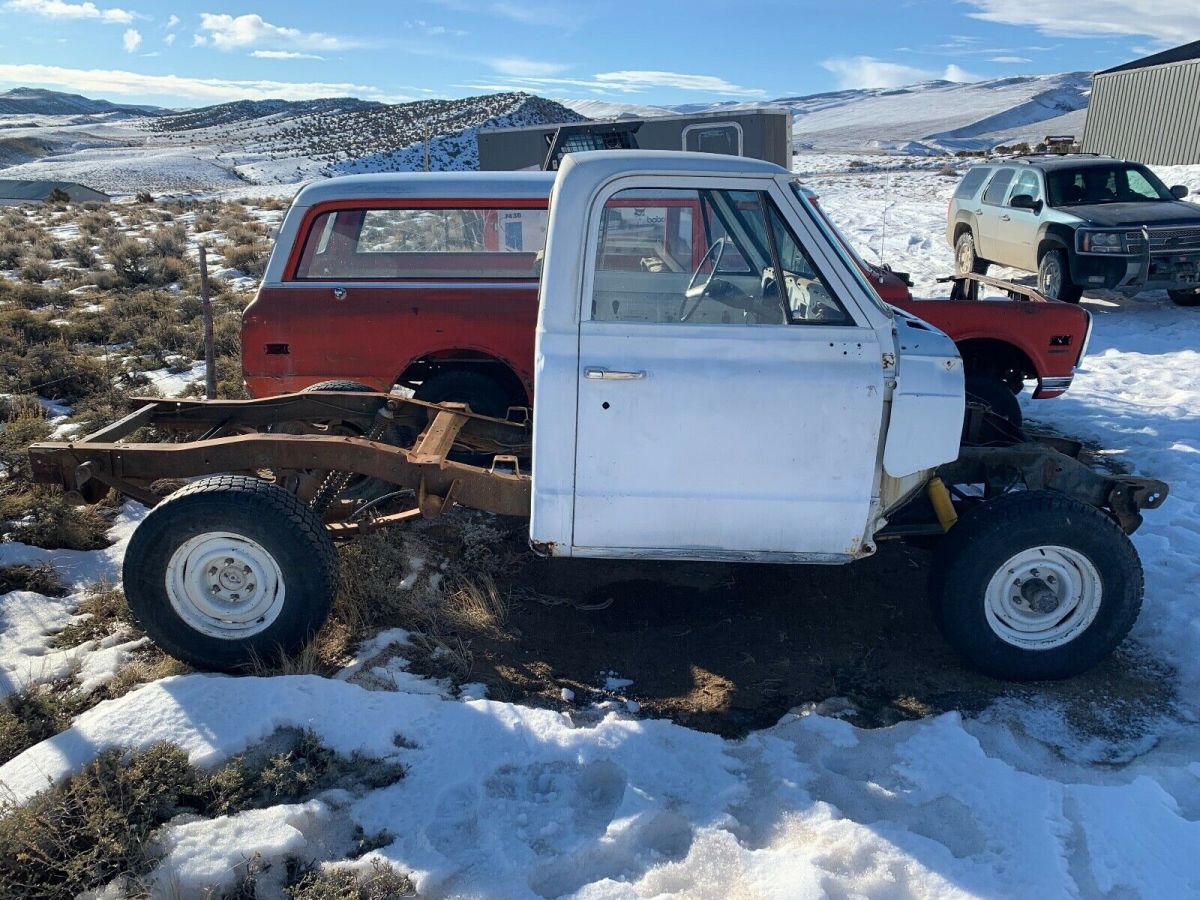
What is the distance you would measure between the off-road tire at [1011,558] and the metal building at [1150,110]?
27586 mm

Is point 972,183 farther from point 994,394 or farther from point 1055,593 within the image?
point 1055,593

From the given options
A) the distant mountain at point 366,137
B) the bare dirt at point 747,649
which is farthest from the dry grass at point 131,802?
the distant mountain at point 366,137

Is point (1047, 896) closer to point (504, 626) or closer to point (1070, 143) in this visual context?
point (504, 626)

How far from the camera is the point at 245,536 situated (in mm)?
3785

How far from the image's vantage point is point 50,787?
3.05 m

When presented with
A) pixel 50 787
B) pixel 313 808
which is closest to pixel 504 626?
pixel 313 808

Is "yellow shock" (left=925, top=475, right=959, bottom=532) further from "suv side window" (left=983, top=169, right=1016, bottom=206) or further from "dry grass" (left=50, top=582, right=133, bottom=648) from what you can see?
"suv side window" (left=983, top=169, right=1016, bottom=206)

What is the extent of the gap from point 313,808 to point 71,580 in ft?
9.05

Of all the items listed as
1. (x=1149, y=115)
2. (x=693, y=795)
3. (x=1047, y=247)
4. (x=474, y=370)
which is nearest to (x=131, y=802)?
(x=693, y=795)

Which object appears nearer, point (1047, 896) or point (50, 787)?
point (1047, 896)

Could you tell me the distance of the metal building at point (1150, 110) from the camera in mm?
25953

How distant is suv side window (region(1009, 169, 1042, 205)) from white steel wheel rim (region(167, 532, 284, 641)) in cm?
1140

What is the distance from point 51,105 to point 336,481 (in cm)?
18497

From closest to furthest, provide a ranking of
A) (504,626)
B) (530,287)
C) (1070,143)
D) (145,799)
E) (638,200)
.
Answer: (145,799) → (638,200) → (504,626) → (530,287) → (1070,143)
